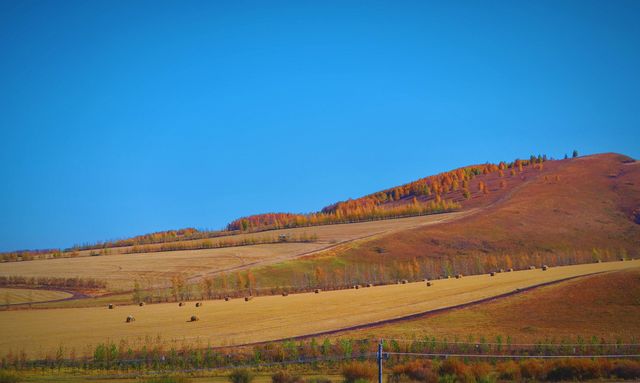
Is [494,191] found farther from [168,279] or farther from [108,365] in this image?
[108,365]

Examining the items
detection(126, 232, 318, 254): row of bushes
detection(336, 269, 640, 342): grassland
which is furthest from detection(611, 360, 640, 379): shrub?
detection(126, 232, 318, 254): row of bushes

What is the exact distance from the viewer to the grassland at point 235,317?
40969 mm

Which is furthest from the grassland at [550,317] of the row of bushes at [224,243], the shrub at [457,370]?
the row of bushes at [224,243]

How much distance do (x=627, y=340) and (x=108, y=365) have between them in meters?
27.4

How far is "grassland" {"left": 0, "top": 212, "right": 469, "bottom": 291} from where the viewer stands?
3635 inches

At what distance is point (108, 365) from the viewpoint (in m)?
31.9

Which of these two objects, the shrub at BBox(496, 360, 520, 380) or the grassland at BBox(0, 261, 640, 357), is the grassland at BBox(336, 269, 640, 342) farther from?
the shrub at BBox(496, 360, 520, 380)

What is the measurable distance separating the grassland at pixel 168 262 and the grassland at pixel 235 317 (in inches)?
1103

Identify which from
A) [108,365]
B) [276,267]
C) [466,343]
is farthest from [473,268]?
[108,365]

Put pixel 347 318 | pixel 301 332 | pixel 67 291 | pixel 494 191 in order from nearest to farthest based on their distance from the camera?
pixel 301 332 → pixel 347 318 → pixel 67 291 → pixel 494 191

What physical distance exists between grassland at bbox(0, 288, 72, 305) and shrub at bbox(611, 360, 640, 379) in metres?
63.7

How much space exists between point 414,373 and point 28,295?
62594 millimetres

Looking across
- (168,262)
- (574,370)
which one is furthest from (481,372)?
(168,262)

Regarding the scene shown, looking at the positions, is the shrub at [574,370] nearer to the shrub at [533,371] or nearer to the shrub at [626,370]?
the shrub at [533,371]
